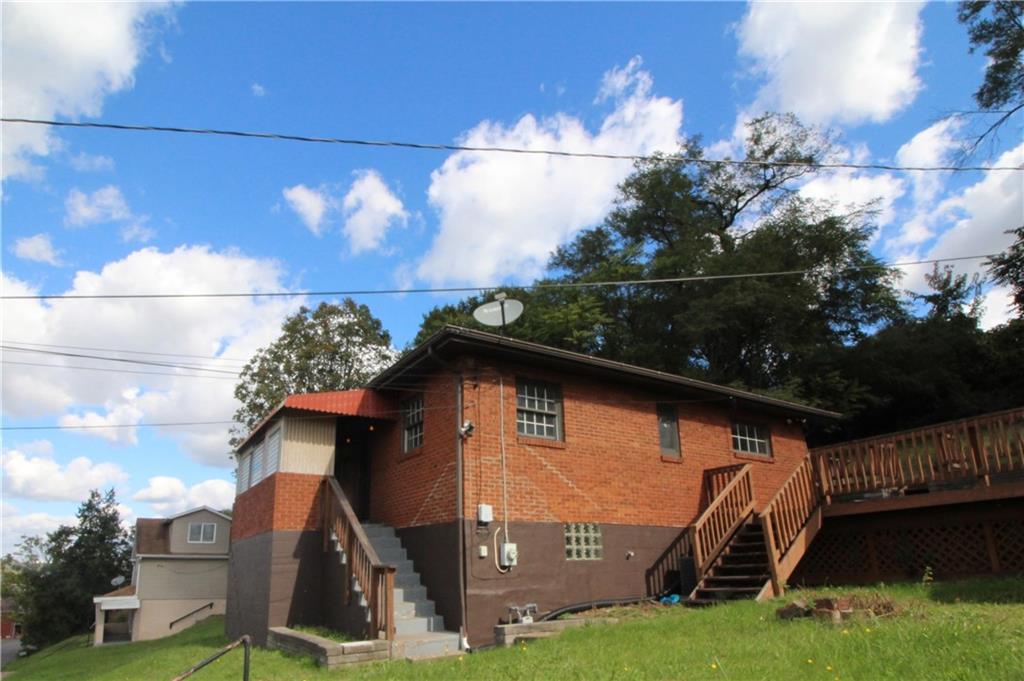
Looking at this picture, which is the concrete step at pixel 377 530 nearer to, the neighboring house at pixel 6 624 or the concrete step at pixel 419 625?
the concrete step at pixel 419 625

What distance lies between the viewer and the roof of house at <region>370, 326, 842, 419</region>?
11.2 meters

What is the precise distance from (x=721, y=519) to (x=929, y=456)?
383 cm

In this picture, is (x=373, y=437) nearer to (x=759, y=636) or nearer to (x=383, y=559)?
(x=383, y=559)


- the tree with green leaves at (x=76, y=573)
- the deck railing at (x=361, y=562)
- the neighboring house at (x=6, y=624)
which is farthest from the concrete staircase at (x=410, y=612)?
the neighboring house at (x=6, y=624)

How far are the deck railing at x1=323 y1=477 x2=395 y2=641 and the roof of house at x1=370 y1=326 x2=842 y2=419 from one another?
2.50m

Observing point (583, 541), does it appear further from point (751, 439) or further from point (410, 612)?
point (751, 439)

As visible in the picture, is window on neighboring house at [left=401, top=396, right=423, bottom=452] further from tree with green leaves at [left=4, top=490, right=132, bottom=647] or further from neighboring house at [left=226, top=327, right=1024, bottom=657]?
tree with green leaves at [left=4, top=490, right=132, bottom=647]

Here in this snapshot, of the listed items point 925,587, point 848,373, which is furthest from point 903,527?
point 848,373

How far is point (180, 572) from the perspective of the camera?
34375mm

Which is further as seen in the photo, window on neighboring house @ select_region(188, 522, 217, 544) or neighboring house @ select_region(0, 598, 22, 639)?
neighboring house @ select_region(0, 598, 22, 639)

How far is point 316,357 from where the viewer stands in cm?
3225

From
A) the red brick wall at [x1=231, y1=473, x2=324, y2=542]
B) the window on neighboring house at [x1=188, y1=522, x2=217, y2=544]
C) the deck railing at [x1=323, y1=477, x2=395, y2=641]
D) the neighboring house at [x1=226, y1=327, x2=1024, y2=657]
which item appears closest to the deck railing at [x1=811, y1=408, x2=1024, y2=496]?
the neighboring house at [x1=226, y1=327, x2=1024, y2=657]

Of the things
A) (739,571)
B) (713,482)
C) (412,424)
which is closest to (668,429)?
(713,482)

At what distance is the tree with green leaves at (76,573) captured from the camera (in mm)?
39438
